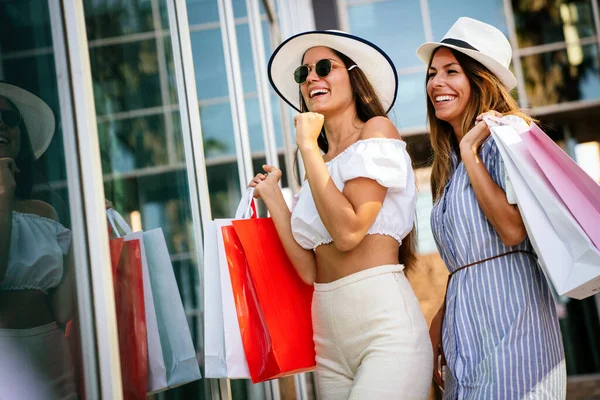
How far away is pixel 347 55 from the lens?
251 cm

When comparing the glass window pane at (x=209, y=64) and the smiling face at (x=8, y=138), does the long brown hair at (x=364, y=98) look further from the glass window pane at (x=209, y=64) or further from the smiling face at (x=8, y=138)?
the smiling face at (x=8, y=138)

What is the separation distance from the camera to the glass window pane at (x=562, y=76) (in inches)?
285

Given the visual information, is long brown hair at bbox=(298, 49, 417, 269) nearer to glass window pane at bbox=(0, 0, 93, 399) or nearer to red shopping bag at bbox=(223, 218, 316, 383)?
red shopping bag at bbox=(223, 218, 316, 383)

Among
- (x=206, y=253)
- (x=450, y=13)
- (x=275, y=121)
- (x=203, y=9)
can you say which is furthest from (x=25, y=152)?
(x=450, y=13)

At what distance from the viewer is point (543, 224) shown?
1978 millimetres

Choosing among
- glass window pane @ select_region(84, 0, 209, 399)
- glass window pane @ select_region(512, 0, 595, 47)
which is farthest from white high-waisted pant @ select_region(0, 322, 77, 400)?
glass window pane @ select_region(512, 0, 595, 47)

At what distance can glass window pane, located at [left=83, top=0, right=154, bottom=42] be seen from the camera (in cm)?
166

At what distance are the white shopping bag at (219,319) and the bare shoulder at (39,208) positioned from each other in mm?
937

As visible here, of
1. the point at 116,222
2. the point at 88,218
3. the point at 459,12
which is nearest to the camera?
the point at 88,218

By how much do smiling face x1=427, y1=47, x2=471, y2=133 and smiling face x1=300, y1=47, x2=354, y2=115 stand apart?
11.7 inches

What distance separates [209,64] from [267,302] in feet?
3.82

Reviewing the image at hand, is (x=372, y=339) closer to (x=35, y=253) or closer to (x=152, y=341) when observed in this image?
(x=152, y=341)

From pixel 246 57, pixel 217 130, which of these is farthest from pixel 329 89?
pixel 246 57

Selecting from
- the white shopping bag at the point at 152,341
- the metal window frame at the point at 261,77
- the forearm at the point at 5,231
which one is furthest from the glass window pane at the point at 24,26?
A: the metal window frame at the point at 261,77
